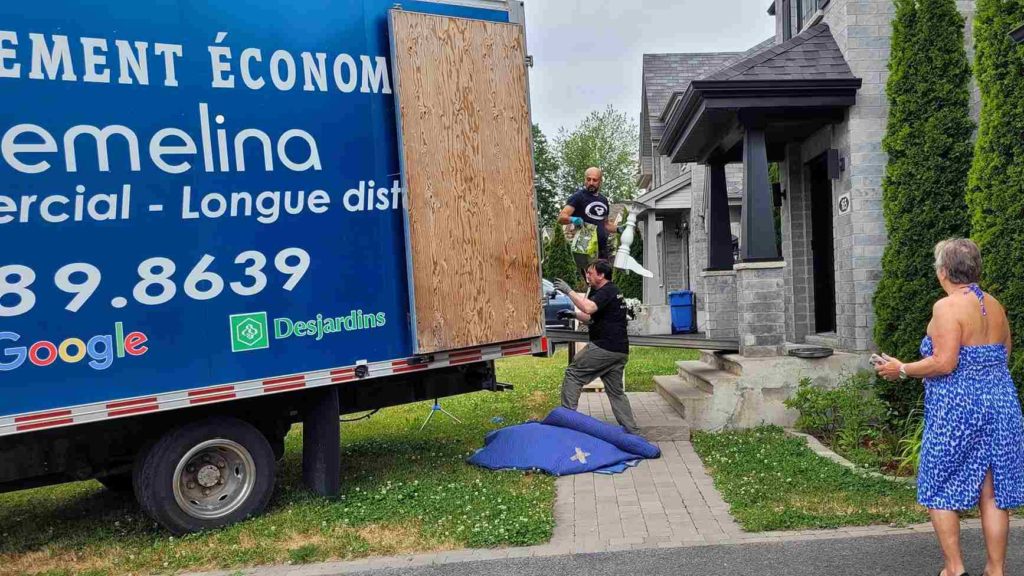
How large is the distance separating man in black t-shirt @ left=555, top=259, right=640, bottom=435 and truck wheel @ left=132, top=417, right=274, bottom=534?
306 centimetres

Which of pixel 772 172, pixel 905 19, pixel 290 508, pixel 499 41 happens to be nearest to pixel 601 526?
pixel 290 508

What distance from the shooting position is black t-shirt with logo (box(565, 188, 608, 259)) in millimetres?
8609

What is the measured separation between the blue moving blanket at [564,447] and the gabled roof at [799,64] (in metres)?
3.84

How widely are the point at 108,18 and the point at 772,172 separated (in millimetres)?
9621

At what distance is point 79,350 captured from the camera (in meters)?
4.85

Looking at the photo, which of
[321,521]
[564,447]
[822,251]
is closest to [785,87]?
[822,251]

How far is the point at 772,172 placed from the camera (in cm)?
1222

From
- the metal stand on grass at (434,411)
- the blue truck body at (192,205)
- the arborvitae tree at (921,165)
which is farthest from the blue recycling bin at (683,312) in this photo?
the blue truck body at (192,205)

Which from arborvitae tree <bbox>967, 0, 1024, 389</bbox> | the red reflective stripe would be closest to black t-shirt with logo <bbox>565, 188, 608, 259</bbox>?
arborvitae tree <bbox>967, 0, 1024, 389</bbox>

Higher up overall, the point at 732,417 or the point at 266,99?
the point at 266,99

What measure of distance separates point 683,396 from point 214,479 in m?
4.94

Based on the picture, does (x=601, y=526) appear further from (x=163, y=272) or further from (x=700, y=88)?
(x=700, y=88)

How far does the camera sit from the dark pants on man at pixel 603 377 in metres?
7.64

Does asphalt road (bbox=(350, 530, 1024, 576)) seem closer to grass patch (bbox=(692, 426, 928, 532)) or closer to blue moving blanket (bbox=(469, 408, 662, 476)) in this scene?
grass patch (bbox=(692, 426, 928, 532))
